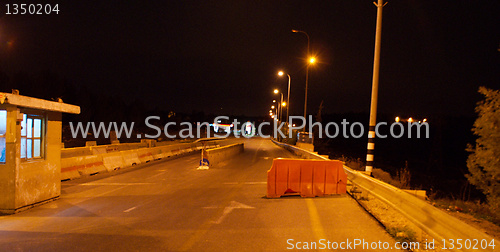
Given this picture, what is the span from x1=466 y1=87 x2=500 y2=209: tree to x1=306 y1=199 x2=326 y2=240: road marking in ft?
14.1

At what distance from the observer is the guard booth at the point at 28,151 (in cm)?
838

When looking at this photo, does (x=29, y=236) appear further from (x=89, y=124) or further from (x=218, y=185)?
(x=89, y=124)

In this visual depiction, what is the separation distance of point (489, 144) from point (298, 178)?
4852 millimetres

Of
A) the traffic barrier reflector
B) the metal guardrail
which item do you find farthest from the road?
the traffic barrier reflector

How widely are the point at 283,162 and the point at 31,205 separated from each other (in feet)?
23.0

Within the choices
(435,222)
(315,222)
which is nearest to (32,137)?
(315,222)

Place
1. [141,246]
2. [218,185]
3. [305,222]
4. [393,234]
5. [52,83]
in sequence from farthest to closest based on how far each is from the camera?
[52,83], [218,185], [305,222], [393,234], [141,246]

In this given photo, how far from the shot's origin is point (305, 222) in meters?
7.11

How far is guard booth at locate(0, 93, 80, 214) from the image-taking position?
838cm

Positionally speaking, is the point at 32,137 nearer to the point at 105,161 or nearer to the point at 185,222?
the point at 185,222

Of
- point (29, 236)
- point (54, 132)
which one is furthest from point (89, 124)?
point (29, 236)

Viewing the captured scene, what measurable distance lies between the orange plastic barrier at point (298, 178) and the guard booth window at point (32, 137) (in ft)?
21.9

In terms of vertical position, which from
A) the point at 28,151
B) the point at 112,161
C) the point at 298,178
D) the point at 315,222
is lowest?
the point at 112,161

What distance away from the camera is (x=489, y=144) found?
8047mm
